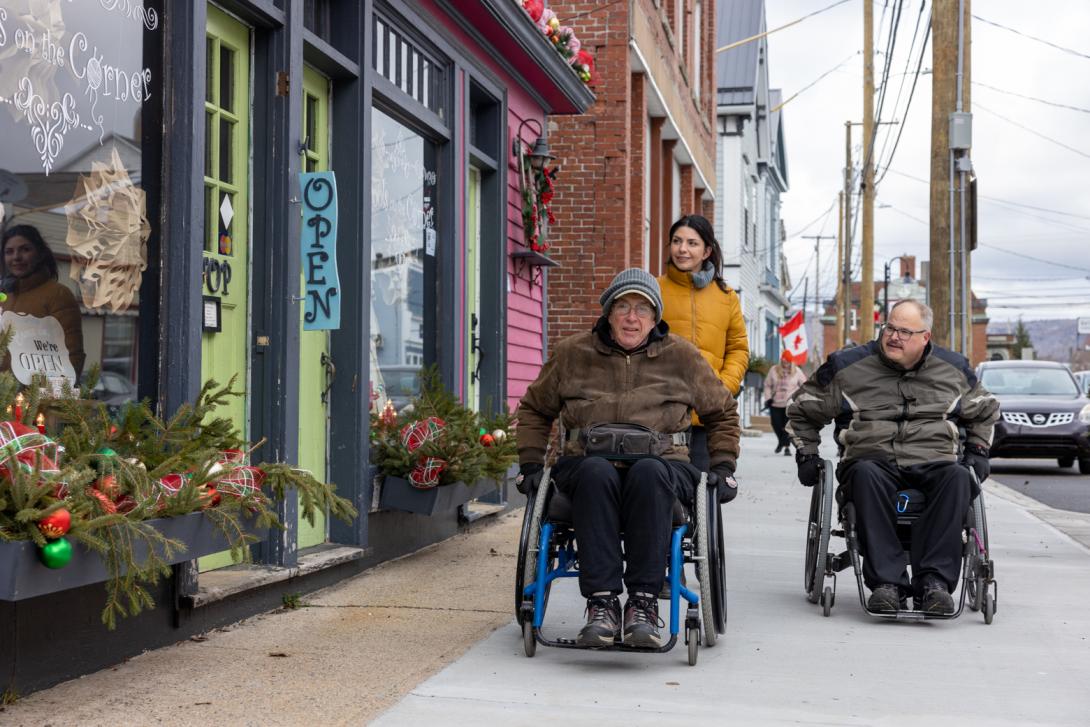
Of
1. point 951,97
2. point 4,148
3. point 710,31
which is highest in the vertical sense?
point 710,31

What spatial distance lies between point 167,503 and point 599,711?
60.5 inches

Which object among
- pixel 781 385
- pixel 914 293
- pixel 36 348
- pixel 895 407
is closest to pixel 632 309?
pixel 895 407

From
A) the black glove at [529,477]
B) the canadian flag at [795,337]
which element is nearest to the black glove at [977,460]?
the black glove at [529,477]

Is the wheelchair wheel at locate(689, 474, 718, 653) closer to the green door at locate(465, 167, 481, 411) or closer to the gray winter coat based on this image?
the gray winter coat

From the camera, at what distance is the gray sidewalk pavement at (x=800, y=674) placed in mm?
4332

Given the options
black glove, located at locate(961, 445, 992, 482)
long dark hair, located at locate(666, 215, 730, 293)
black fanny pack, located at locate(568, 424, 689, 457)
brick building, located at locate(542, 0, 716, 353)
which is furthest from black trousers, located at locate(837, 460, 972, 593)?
brick building, located at locate(542, 0, 716, 353)

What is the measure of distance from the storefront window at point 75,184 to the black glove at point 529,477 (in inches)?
59.9

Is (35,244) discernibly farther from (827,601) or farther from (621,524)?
(827,601)

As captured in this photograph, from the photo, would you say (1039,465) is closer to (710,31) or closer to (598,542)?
(710,31)

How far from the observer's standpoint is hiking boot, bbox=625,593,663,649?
4777 mm

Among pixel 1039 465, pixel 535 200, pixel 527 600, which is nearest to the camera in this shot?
pixel 527 600

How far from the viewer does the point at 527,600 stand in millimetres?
5043

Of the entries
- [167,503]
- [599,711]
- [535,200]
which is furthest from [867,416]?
[535,200]

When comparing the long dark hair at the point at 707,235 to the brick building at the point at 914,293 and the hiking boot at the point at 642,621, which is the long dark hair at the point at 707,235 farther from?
the brick building at the point at 914,293
